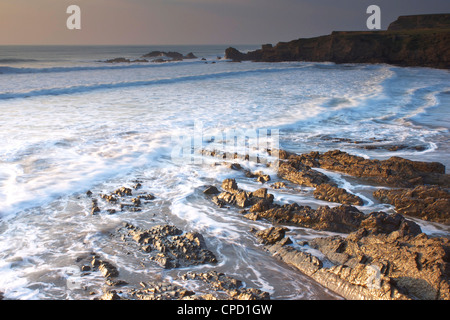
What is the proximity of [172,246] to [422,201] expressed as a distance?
3576 millimetres

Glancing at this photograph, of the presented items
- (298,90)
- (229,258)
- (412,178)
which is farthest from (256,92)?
(229,258)

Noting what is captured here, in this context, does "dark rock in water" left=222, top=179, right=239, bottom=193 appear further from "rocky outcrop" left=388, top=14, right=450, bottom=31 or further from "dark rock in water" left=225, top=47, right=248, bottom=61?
"rocky outcrop" left=388, top=14, right=450, bottom=31

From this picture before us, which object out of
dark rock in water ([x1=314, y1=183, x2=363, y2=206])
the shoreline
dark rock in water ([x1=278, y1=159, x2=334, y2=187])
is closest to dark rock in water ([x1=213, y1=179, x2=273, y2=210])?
the shoreline

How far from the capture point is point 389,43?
149 feet

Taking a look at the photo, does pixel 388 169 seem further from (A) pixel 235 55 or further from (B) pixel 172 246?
(A) pixel 235 55

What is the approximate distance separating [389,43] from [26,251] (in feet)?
160

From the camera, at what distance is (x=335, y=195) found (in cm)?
589

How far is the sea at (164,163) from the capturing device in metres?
4.03

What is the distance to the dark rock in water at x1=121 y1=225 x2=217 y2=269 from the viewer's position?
415cm

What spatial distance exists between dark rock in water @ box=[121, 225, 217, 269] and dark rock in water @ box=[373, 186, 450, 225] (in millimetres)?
3012

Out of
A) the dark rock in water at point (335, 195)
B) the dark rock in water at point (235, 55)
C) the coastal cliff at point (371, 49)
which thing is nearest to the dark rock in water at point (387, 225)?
the dark rock in water at point (335, 195)

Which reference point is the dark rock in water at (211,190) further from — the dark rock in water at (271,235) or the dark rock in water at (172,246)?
the dark rock in water at (271,235)

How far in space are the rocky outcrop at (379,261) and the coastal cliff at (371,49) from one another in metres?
40.7
